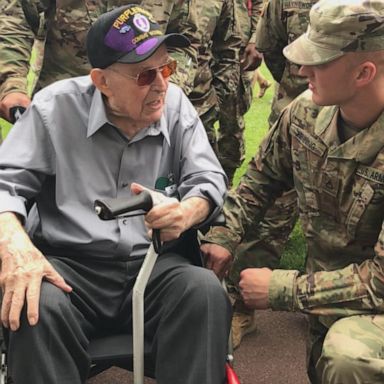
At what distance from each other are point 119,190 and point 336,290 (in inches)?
33.0

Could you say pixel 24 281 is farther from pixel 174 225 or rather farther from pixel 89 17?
pixel 89 17

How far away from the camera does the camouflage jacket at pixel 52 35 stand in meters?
3.63

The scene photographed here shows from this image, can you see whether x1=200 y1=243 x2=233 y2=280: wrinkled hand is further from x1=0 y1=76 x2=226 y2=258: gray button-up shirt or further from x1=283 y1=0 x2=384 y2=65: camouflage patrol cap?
x1=283 y1=0 x2=384 y2=65: camouflage patrol cap

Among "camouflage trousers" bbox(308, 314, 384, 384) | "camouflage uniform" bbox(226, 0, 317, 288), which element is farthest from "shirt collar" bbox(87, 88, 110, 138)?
"camouflage uniform" bbox(226, 0, 317, 288)

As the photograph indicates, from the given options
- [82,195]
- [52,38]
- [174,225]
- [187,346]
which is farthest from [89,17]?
[187,346]

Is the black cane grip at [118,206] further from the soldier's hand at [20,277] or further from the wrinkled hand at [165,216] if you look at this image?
the soldier's hand at [20,277]

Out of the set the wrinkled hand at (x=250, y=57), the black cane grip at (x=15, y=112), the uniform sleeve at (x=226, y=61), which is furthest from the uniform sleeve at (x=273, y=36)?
the black cane grip at (x=15, y=112)

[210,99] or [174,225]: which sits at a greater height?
[174,225]

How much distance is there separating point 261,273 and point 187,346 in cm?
38

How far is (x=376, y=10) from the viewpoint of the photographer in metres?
2.43

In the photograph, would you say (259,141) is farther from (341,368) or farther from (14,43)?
(341,368)

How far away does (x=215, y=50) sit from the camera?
5.23 meters

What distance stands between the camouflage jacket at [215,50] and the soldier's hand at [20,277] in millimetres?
2238

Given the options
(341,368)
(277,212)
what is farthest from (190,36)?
(341,368)
